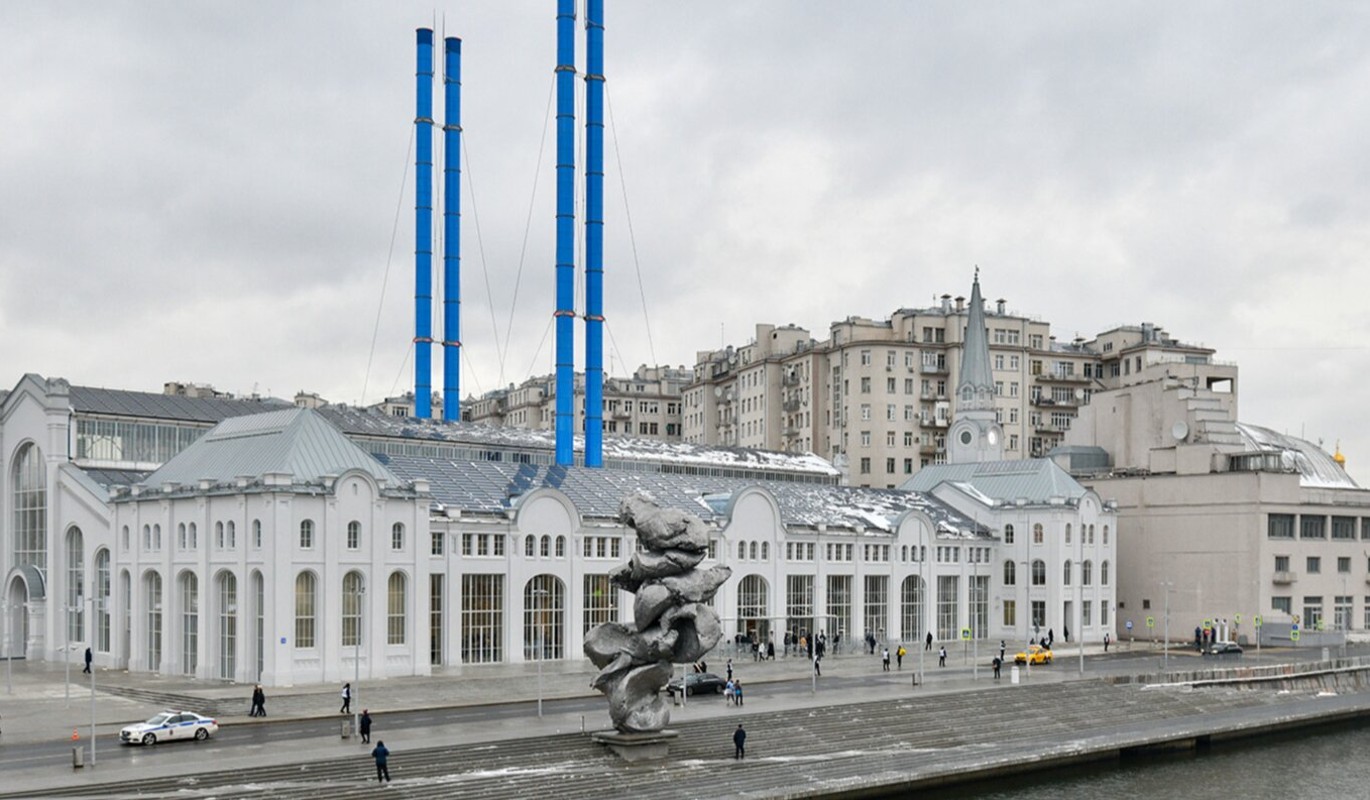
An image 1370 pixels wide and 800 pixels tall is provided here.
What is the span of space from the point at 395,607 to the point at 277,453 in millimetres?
10602

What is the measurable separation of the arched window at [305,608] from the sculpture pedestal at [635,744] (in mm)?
23361

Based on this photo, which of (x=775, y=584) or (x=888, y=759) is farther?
(x=775, y=584)

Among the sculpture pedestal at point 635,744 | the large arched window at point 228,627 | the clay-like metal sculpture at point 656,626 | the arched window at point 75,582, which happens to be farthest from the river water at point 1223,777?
the arched window at point 75,582

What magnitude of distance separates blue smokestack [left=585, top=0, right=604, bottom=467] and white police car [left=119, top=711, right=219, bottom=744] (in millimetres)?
58231

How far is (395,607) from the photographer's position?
260ft

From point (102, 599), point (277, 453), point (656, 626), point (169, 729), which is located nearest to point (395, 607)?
point (277, 453)

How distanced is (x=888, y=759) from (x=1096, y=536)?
60.6 meters

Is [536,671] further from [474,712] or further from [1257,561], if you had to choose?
[1257,561]

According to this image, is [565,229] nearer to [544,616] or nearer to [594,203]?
[594,203]

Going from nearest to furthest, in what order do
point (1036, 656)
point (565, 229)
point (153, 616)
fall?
point (153, 616)
point (1036, 656)
point (565, 229)

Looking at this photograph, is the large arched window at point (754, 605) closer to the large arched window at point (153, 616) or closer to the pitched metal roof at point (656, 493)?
the pitched metal roof at point (656, 493)

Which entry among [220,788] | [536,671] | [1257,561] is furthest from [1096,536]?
[220,788]

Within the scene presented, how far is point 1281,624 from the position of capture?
11306 centimetres

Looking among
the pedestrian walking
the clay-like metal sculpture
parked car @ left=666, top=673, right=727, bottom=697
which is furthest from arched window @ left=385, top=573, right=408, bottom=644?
the pedestrian walking
